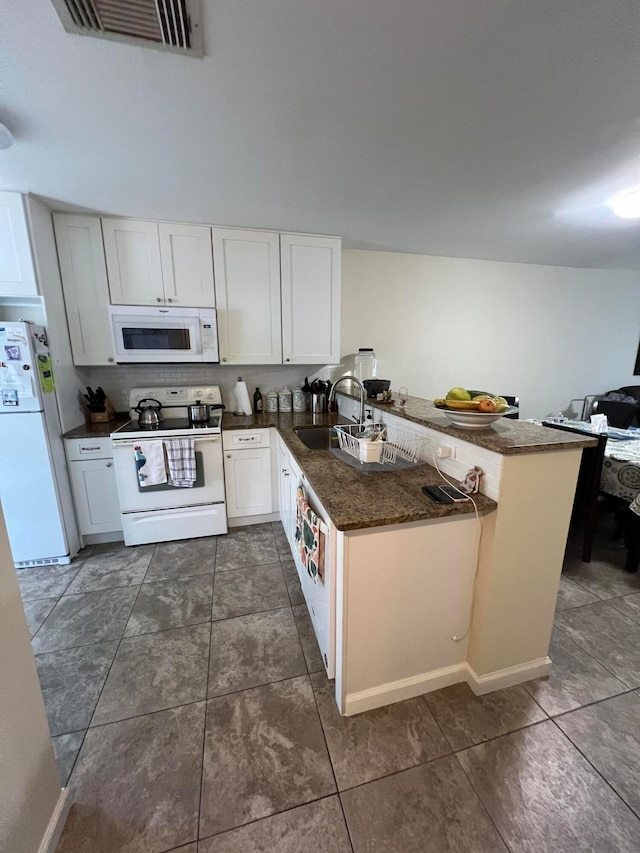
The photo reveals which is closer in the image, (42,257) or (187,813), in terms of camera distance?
(187,813)

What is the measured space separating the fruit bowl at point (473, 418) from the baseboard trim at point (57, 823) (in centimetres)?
195

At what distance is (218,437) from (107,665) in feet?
4.86

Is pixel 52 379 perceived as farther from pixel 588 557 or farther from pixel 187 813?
pixel 588 557

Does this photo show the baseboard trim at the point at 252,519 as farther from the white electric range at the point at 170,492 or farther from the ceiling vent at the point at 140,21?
the ceiling vent at the point at 140,21

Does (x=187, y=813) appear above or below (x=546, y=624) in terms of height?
below

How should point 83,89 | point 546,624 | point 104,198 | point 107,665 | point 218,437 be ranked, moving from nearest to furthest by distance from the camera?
point 83,89, point 546,624, point 107,665, point 104,198, point 218,437

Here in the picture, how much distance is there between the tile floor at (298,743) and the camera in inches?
40.6

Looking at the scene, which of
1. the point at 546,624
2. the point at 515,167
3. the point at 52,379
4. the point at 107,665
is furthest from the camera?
the point at 52,379

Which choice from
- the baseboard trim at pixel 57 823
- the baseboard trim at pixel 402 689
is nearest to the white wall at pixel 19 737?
the baseboard trim at pixel 57 823

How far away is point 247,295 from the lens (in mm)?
2723

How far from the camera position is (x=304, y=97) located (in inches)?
48.6

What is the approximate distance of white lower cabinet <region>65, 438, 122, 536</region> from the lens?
2.45m

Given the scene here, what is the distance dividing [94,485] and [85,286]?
60.2 inches

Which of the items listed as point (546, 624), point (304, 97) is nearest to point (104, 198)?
point (304, 97)
